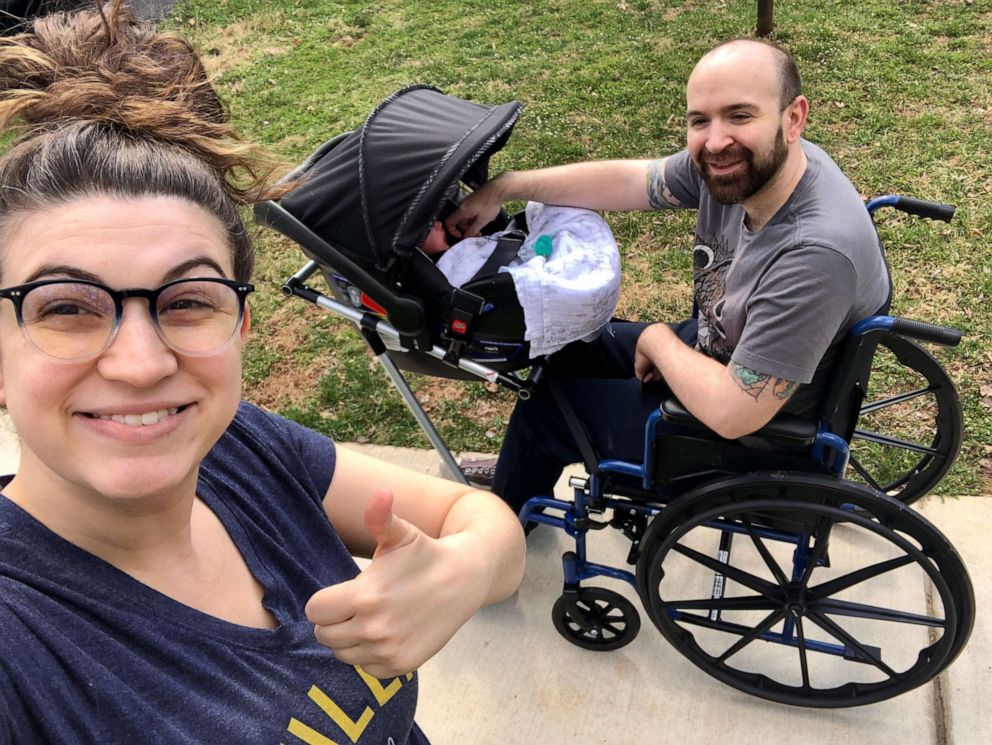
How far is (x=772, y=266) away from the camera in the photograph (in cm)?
201

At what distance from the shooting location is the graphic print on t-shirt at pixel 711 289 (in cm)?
232

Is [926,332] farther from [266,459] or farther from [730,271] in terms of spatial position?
[266,459]

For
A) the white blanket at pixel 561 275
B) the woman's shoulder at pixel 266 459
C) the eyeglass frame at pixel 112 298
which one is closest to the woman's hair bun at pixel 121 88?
the eyeglass frame at pixel 112 298

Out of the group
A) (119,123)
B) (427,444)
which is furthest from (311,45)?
(119,123)

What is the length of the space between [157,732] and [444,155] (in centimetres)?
177

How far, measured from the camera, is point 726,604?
2.36m

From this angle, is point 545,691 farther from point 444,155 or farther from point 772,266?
point 444,155

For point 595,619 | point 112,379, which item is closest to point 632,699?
point 595,619

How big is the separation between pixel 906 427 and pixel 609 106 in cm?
322

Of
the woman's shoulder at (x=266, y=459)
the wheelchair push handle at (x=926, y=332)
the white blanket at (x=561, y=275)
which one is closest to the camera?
the woman's shoulder at (x=266, y=459)

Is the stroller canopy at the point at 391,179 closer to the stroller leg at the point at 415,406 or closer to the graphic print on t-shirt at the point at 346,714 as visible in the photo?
the stroller leg at the point at 415,406

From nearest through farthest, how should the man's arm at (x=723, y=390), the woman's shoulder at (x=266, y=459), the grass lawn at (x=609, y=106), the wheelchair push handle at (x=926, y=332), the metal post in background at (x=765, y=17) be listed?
the woman's shoulder at (x=266, y=459), the wheelchair push handle at (x=926, y=332), the man's arm at (x=723, y=390), the grass lawn at (x=609, y=106), the metal post in background at (x=765, y=17)

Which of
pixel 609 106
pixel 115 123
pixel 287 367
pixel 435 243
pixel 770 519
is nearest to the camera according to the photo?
pixel 115 123

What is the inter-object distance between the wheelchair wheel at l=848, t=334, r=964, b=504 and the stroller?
10mm
